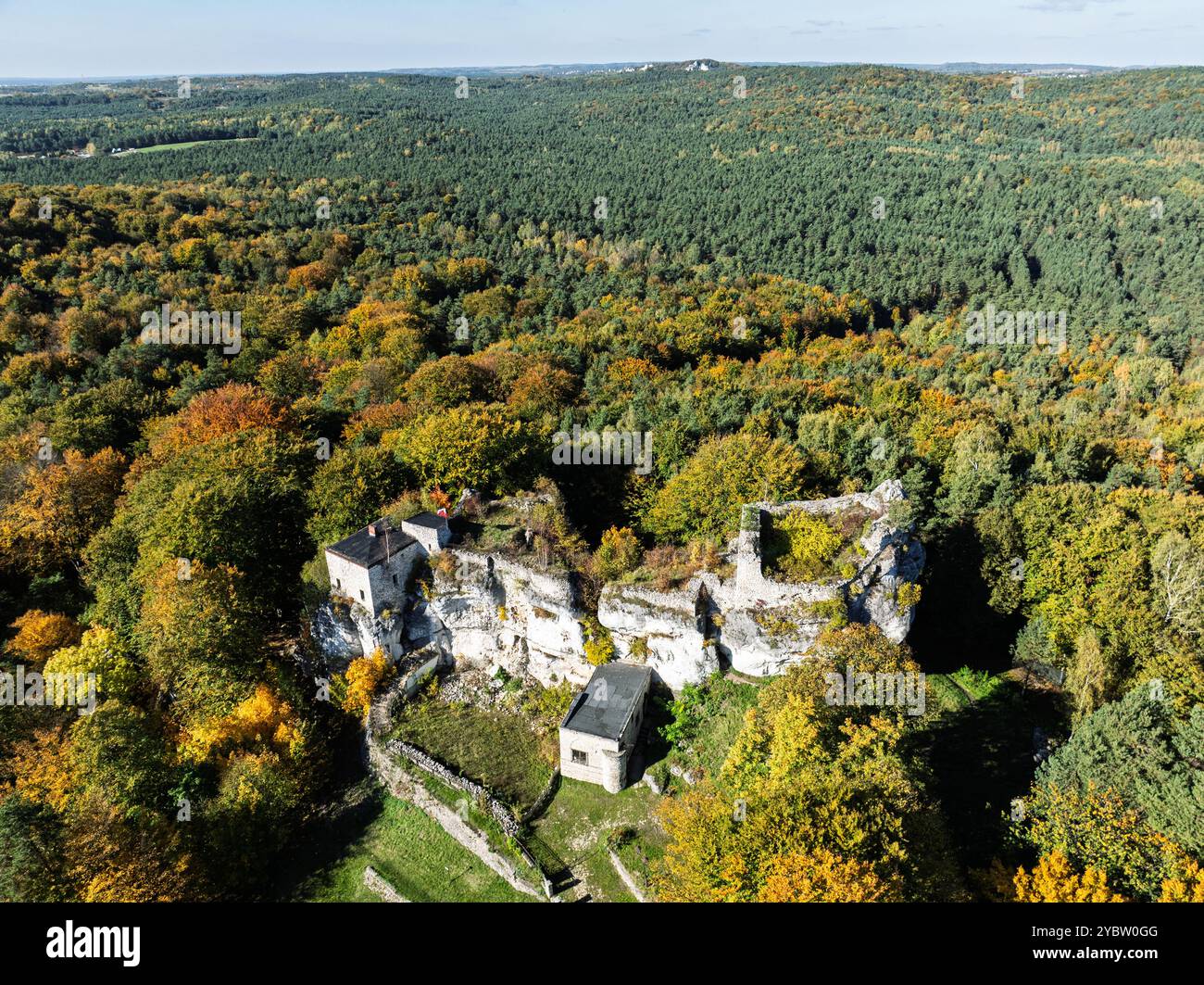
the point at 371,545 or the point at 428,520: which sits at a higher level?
the point at 428,520

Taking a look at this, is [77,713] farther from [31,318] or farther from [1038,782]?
[31,318]

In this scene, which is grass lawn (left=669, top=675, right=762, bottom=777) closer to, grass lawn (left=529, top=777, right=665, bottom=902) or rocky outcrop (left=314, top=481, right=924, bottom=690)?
rocky outcrop (left=314, top=481, right=924, bottom=690)

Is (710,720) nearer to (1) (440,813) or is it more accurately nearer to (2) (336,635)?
(1) (440,813)

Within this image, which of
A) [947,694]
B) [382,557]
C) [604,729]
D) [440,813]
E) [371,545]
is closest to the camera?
[604,729]

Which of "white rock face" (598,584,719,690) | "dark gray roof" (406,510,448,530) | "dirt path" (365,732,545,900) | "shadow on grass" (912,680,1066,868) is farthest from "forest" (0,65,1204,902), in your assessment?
"dark gray roof" (406,510,448,530)

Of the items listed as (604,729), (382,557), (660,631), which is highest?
(382,557)

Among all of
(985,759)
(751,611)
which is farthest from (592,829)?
(985,759)
